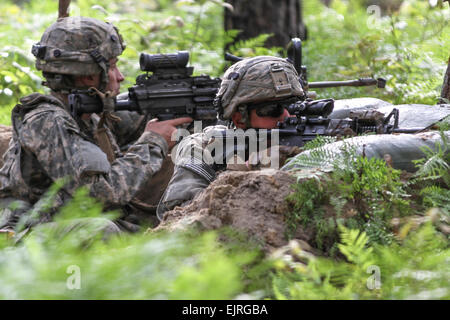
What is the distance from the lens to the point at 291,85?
4.50 m

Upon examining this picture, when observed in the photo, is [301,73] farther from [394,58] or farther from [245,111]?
[394,58]

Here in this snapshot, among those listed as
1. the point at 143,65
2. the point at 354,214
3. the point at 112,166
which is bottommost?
the point at 112,166

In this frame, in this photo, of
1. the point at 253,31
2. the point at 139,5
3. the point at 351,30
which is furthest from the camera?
the point at 139,5

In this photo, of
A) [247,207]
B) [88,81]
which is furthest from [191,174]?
[88,81]

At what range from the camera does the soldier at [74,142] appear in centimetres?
518

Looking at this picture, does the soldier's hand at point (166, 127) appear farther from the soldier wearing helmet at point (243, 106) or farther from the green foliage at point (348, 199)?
the green foliage at point (348, 199)

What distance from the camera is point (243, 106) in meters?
4.61

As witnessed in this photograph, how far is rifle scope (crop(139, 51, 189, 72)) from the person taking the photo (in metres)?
5.88

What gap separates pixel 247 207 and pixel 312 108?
112 cm

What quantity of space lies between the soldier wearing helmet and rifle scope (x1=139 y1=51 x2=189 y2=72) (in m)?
1.31

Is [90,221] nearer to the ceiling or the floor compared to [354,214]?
nearer to the floor

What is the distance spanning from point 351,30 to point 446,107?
6736 millimetres
